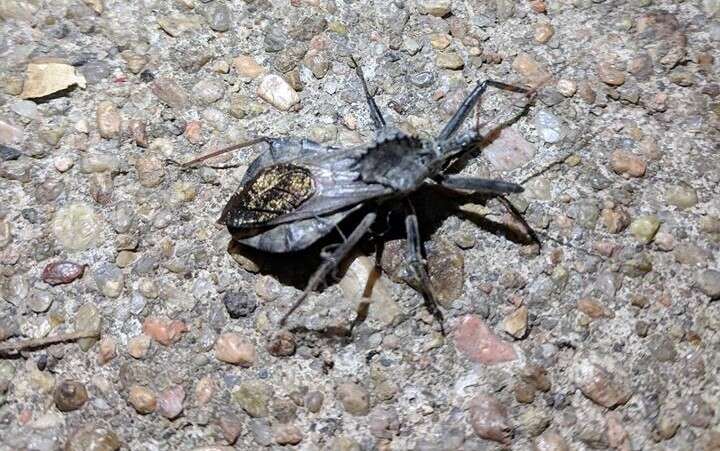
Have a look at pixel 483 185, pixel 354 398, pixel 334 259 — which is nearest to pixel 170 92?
pixel 334 259

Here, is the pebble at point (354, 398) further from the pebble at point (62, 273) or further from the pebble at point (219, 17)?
the pebble at point (219, 17)

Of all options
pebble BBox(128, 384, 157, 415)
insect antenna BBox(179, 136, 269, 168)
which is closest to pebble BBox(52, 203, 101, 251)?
insect antenna BBox(179, 136, 269, 168)

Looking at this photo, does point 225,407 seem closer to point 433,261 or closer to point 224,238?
point 224,238

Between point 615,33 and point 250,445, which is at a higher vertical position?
point 615,33

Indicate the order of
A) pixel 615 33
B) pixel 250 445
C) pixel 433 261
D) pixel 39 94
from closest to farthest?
pixel 250 445 < pixel 433 261 < pixel 39 94 < pixel 615 33

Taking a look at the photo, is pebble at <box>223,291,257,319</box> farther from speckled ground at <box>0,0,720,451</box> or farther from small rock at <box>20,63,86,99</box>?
small rock at <box>20,63,86,99</box>

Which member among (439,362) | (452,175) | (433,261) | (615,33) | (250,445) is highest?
(615,33)

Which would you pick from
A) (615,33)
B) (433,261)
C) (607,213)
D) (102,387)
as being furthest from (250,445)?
(615,33)
